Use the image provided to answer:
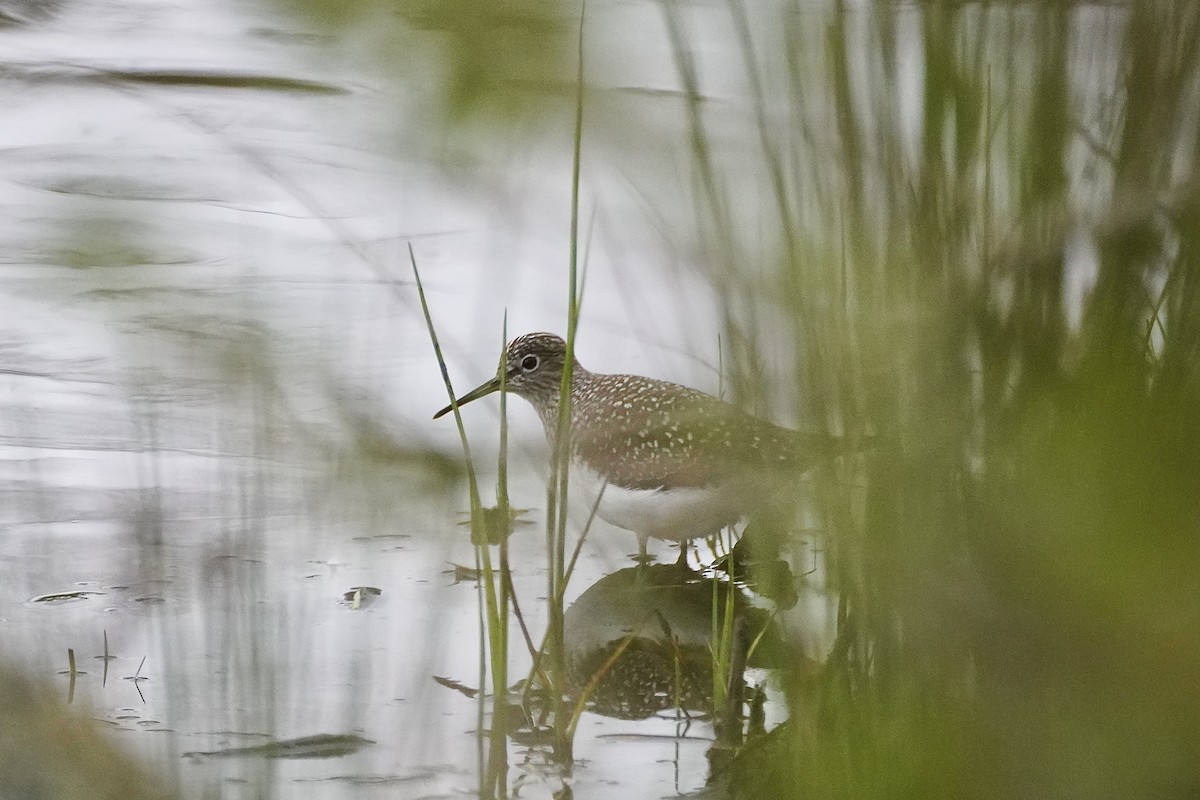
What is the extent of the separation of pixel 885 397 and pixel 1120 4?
35 centimetres

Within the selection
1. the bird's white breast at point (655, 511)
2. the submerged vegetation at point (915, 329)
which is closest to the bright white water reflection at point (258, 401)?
the submerged vegetation at point (915, 329)

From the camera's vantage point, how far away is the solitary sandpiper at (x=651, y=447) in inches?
48.1

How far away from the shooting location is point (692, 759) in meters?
2.15

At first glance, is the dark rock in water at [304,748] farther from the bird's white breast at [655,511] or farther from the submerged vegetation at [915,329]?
the bird's white breast at [655,511]

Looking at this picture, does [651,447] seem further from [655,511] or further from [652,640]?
[652,640]

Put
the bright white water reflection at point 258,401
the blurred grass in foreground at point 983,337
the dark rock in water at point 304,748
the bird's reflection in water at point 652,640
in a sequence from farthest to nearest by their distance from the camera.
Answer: the bird's reflection in water at point 652,640 < the dark rock in water at point 304,748 < the bright white water reflection at point 258,401 < the blurred grass in foreground at point 983,337

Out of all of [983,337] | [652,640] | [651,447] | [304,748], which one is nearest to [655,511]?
[651,447]

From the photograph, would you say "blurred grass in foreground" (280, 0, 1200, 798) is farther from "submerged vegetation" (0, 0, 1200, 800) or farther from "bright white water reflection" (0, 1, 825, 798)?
"bright white water reflection" (0, 1, 825, 798)

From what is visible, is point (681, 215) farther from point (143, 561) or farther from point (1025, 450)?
point (143, 561)

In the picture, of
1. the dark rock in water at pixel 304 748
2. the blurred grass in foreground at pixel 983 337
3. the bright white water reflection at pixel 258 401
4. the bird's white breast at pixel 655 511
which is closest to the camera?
the blurred grass in foreground at pixel 983 337

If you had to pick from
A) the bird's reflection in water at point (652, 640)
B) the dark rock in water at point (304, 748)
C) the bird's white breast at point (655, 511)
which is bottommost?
the dark rock in water at point (304, 748)

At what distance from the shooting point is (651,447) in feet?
9.56

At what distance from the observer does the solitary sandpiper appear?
122cm

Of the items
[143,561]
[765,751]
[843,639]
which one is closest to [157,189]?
[143,561]
